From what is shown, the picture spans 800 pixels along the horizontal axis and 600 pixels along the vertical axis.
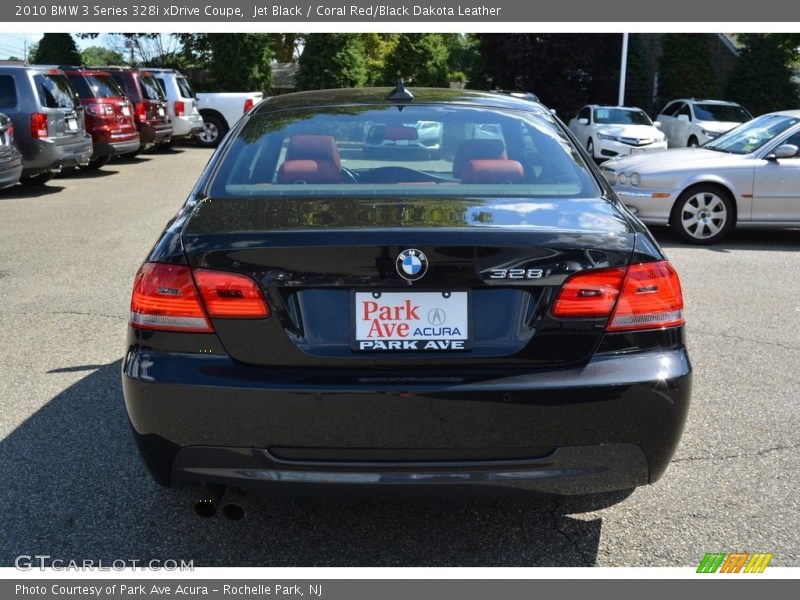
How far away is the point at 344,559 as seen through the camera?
10.9 ft

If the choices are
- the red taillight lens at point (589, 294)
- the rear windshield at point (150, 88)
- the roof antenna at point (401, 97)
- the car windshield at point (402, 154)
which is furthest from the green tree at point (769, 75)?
the red taillight lens at point (589, 294)

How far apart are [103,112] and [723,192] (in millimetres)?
11952

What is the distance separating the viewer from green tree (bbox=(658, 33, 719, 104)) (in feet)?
116

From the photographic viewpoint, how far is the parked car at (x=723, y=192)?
1040cm

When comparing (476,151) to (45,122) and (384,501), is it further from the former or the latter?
(45,122)

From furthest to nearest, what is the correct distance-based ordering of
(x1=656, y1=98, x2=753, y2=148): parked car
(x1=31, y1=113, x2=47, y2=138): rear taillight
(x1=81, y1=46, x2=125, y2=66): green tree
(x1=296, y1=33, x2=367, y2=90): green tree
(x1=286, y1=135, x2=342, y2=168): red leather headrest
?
1. (x1=81, y1=46, x2=125, y2=66): green tree
2. (x1=296, y1=33, x2=367, y2=90): green tree
3. (x1=656, y1=98, x2=753, y2=148): parked car
4. (x1=31, y1=113, x2=47, y2=138): rear taillight
5. (x1=286, y1=135, x2=342, y2=168): red leather headrest

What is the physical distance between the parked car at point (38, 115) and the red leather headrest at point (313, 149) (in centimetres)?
1143

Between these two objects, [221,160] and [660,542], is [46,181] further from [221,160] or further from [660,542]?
[660,542]

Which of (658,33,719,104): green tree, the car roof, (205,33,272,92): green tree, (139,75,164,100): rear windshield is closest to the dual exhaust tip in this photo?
the car roof

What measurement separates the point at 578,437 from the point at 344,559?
0.98 m

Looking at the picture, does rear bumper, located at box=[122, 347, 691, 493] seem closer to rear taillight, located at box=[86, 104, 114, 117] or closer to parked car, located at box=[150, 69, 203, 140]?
rear taillight, located at box=[86, 104, 114, 117]

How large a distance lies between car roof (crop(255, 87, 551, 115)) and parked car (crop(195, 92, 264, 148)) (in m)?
22.1
